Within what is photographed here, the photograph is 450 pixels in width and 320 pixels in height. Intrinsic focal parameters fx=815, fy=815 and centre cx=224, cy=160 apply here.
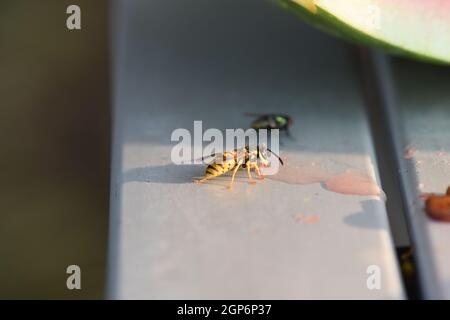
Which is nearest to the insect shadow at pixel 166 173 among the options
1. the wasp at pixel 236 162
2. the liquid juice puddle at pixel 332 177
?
the wasp at pixel 236 162

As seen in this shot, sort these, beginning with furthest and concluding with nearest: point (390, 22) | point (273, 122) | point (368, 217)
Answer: point (273, 122) < point (390, 22) < point (368, 217)

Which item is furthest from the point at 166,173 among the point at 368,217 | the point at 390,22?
the point at 390,22

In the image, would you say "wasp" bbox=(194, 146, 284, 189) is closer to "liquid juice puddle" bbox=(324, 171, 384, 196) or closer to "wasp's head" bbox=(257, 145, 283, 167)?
"wasp's head" bbox=(257, 145, 283, 167)

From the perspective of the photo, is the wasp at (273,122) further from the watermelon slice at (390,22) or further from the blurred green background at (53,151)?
the blurred green background at (53,151)

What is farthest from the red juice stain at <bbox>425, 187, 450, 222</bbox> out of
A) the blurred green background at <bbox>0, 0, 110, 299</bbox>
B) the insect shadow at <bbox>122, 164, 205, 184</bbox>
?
the blurred green background at <bbox>0, 0, 110, 299</bbox>

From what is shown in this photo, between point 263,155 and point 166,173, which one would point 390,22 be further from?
point 166,173
